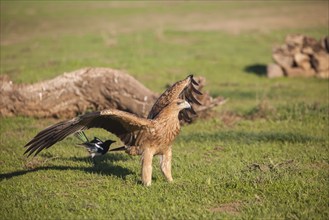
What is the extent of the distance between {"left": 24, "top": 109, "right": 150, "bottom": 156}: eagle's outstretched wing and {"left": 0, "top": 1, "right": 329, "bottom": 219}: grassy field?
0.71 meters

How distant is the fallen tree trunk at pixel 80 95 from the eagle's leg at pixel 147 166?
4132 mm

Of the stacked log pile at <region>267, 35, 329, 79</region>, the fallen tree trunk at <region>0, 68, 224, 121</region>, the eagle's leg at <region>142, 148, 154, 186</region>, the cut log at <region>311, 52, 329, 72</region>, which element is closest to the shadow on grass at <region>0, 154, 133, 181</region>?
the eagle's leg at <region>142, 148, 154, 186</region>

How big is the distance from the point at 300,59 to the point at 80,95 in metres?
8.46

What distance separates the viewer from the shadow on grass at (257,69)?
57.5ft

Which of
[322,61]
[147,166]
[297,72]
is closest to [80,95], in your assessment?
[147,166]

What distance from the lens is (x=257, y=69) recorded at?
59.3 ft

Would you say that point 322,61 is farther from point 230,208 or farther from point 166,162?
point 230,208

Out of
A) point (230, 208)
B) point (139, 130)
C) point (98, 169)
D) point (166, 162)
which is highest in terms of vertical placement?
point (139, 130)

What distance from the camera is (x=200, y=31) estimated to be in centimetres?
2888

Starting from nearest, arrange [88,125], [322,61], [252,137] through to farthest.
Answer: [88,125] < [252,137] < [322,61]

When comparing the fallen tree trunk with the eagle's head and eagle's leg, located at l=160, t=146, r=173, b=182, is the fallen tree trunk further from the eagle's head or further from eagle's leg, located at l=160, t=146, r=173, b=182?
the eagle's head

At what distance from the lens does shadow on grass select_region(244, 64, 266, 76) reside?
690 inches

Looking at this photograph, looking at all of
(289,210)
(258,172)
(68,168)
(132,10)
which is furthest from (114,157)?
(132,10)

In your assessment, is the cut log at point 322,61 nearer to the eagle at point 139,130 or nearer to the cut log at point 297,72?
the cut log at point 297,72
